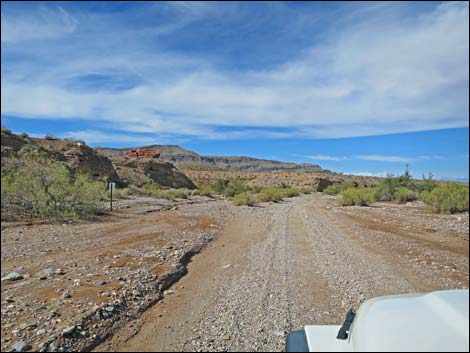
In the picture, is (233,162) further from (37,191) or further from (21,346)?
(21,346)

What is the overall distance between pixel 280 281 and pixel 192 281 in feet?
3.48

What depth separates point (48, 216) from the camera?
433cm

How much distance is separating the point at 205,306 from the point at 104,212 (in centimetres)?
636

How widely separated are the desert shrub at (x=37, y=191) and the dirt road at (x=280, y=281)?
4.70 feet

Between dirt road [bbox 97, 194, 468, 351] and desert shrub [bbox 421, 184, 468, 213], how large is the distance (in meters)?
4.87

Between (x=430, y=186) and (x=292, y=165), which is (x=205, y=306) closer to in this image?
(x=430, y=186)

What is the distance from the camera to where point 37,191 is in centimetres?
372

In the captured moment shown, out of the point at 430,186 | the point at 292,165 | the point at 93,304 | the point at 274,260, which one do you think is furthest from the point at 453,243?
the point at 292,165

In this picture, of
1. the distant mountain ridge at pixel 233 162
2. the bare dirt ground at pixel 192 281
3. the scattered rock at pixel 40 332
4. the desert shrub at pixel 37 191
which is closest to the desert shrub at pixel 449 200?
the bare dirt ground at pixel 192 281

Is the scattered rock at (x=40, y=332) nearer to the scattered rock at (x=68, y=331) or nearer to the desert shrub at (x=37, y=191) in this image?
the scattered rock at (x=68, y=331)

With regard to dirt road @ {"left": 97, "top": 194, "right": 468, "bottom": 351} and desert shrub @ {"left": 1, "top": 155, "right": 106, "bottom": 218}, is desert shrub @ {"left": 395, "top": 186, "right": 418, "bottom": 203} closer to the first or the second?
dirt road @ {"left": 97, "top": 194, "right": 468, "bottom": 351}

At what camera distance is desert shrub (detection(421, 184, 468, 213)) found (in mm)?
13164

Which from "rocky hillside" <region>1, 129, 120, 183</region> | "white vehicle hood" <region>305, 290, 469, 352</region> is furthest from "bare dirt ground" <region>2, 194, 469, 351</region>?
"white vehicle hood" <region>305, 290, 469, 352</region>

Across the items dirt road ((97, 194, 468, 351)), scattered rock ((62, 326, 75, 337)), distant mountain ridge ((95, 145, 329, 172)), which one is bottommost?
dirt road ((97, 194, 468, 351))
